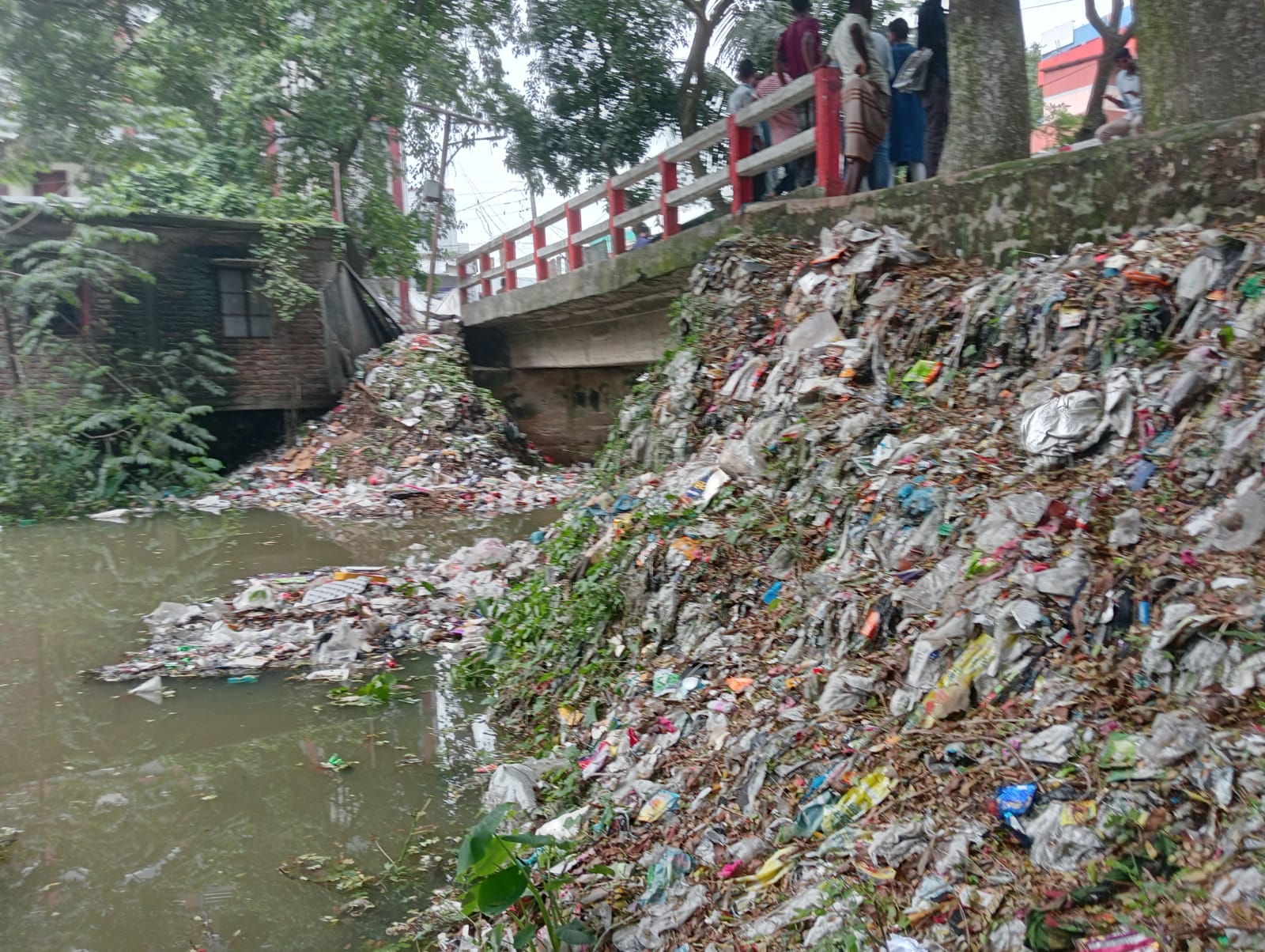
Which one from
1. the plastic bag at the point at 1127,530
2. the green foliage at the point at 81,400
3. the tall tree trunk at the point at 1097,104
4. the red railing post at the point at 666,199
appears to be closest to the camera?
the plastic bag at the point at 1127,530

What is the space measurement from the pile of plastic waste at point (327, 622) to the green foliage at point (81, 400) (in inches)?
224

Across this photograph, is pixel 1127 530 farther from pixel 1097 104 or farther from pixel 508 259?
pixel 508 259

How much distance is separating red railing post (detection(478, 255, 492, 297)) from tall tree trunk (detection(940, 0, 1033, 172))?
999cm

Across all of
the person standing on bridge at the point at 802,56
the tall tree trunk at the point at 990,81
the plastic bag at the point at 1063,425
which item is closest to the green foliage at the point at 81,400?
the person standing on bridge at the point at 802,56

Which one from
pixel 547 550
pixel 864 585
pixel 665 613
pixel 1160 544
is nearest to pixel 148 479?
pixel 547 550

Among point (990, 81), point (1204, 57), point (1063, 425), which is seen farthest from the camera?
point (990, 81)

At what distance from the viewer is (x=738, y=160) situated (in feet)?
24.8

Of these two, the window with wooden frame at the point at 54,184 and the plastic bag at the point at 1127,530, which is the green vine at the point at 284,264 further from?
the plastic bag at the point at 1127,530

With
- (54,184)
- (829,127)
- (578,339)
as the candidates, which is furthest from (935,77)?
(54,184)

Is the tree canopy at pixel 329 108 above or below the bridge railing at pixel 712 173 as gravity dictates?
above

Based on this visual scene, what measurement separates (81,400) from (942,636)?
12.6m

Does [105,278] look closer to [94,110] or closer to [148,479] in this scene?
[148,479]

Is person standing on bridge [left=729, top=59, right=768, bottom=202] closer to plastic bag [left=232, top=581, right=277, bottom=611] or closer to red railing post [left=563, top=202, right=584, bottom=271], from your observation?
red railing post [left=563, top=202, right=584, bottom=271]

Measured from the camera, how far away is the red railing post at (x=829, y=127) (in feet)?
21.2
